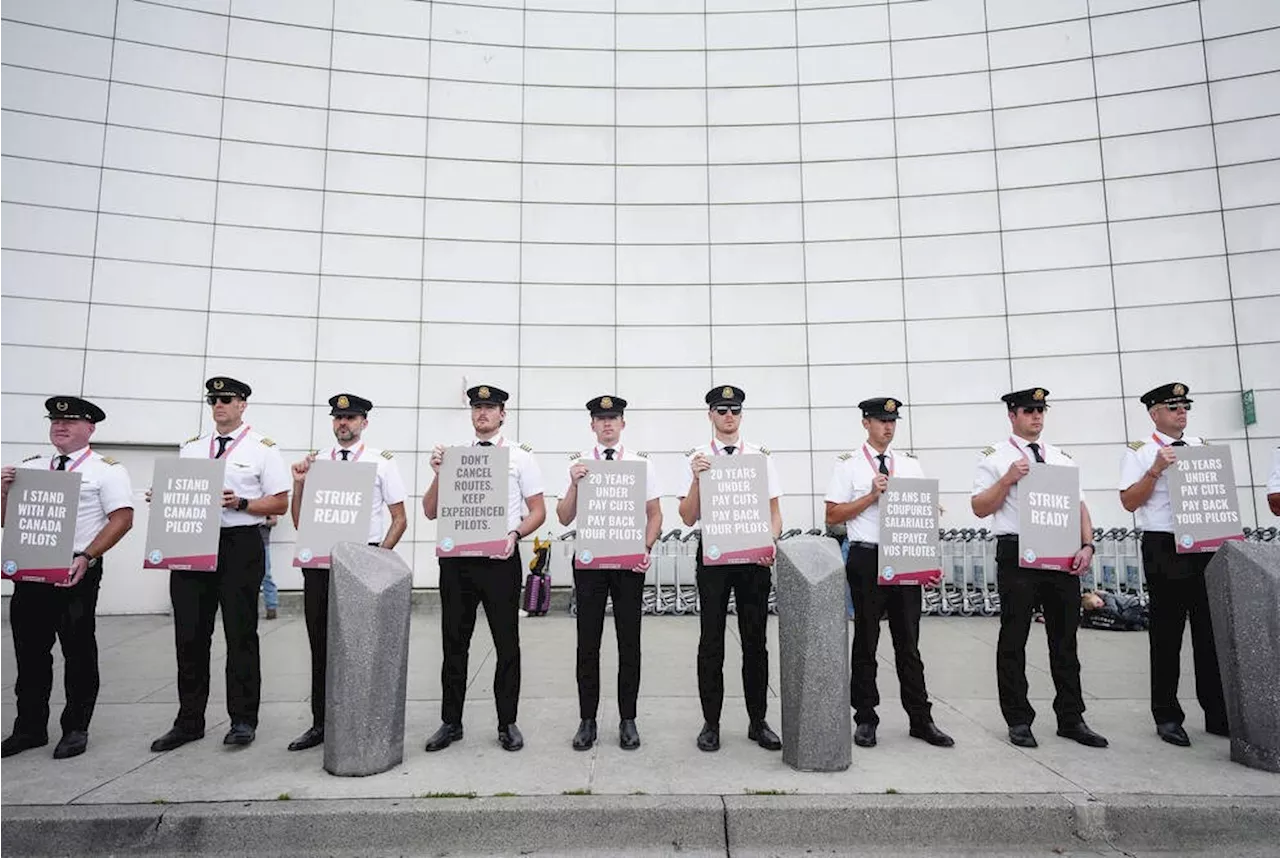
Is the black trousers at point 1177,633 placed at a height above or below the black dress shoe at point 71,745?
above

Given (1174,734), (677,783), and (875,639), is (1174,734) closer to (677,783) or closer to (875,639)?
(875,639)

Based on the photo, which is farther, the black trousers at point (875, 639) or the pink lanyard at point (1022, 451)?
the pink lanyard at point (1022, 451)

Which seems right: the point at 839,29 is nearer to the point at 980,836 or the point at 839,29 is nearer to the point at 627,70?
the point at 627,70

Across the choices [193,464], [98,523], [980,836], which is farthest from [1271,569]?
[98,523]

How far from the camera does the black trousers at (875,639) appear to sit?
443cm

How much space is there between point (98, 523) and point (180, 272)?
717 cm

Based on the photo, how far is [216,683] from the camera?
596 centimetres

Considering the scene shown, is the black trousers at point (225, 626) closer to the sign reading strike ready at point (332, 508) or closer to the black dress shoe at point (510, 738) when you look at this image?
the sign reading strike ready at point (332, 508)

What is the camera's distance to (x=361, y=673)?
3789 mm

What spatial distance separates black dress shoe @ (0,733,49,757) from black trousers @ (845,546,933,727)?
5.19 m

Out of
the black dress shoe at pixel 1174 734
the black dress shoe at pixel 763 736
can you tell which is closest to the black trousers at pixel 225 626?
the black dress shoe at pixel 763 736

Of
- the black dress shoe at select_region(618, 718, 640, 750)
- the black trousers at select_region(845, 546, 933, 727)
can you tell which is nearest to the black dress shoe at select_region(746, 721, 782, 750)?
the black trousers at select_region(845, 546, 933, 727)

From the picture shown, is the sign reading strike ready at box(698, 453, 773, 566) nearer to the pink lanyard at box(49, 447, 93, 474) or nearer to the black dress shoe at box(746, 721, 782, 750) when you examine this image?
the black dress shoe at box(746, 721, 782, 750)

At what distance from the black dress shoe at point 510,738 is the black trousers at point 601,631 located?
417 mm
